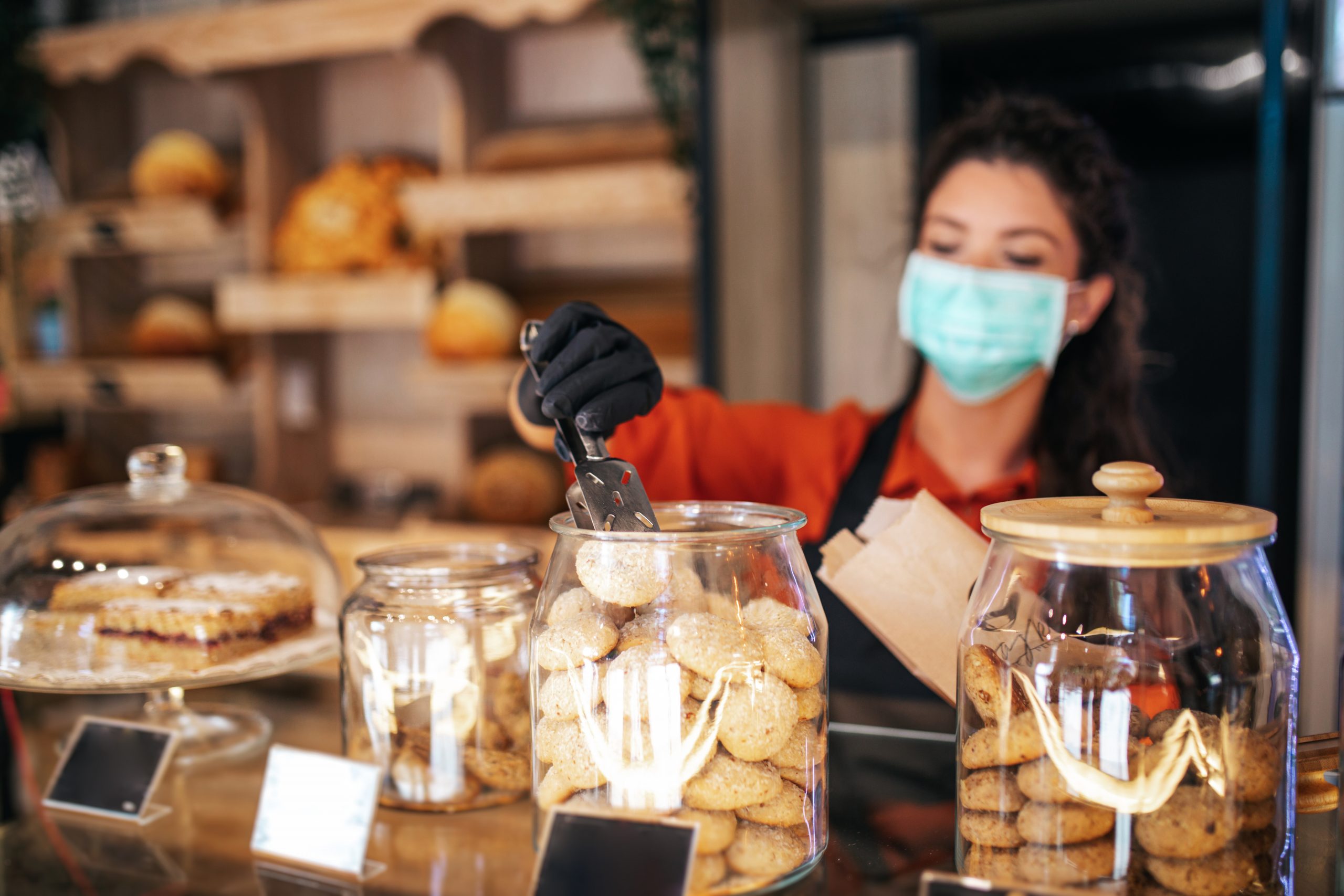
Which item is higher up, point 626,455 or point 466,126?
point 466,126

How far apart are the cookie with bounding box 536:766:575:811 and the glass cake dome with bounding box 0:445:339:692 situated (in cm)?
38

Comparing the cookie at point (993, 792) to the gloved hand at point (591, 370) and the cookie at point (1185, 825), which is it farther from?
the gloved hand at point (591, 370)

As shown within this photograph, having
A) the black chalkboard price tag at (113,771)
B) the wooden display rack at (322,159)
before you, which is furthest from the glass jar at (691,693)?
the wooden display rack at (322,159)

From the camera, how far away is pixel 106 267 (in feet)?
11.2

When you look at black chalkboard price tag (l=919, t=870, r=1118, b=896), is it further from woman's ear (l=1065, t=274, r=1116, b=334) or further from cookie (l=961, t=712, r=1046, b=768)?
woman's ear (l=1065, t=274, r=1116, b=334)

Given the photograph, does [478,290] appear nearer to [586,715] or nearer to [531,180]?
[531,180]

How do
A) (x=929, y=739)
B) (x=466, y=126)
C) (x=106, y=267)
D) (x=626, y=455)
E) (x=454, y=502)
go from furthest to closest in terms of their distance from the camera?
1. (x=106, y=267)
2. (x=454, y=502)
3. (x=466, y=126)
4. (x=626, y=455)
5. (x=929, y=739)

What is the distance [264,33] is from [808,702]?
9.27ft

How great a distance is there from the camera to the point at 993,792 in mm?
596

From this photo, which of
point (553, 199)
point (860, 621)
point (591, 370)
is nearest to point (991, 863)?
point (860, 621)

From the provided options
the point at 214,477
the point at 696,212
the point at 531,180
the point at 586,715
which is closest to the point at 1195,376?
the point at 696,212

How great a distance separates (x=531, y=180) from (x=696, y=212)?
0.50 metres

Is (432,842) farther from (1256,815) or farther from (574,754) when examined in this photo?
(1256,815)

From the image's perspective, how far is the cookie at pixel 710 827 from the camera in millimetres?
587
